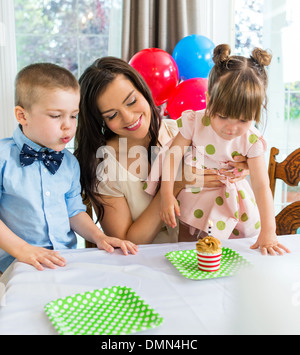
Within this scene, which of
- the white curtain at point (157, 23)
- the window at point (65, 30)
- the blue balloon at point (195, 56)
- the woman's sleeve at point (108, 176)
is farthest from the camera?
the window at point (65, 30)

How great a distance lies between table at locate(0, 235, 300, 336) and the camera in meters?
0.75

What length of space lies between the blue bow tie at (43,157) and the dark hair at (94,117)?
9.7 inches

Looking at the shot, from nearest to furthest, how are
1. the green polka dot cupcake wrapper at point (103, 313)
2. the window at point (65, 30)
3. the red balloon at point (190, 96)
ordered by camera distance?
the green polka dot cupcake wrapper at point (103, 313) < the red balloon at point (190, 96) < the window at point (65, 30)

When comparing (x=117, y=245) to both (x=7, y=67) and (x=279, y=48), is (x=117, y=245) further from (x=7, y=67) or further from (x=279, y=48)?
(x=279, y=48)

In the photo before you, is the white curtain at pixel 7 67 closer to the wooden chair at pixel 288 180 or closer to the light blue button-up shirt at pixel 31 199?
the light blue button-up shirt at pixel 31 199

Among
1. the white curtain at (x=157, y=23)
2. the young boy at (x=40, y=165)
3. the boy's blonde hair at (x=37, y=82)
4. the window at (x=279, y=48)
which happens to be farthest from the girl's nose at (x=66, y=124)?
the window at (x=279, y=48)

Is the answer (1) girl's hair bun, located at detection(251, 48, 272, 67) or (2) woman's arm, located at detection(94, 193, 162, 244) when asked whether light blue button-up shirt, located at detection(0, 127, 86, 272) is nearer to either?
(2) woman's arm, located at detection(94, 193, 162, 244)

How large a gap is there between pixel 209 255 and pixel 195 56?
1.72 m

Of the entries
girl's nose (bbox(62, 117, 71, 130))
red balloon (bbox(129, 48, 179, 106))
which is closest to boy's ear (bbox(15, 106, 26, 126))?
girl's nose (bbox(62, 117, 71, 130))

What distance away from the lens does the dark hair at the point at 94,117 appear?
4.82ft

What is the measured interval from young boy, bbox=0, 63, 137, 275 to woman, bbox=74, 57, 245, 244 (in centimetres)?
20

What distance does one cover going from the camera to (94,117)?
1.52 m
